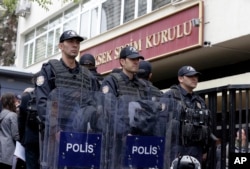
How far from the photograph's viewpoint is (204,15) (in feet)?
49.1

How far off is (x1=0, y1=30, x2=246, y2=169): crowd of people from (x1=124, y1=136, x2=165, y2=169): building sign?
0.26 ft

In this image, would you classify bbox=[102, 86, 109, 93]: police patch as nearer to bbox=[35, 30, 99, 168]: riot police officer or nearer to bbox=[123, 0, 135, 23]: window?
bbox=[35, 30, 99, 168]: riot police officer

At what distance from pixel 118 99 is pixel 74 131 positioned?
0.58 meters

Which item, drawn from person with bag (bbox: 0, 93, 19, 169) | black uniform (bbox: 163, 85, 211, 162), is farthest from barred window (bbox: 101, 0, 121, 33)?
black uniform (bbox: 163, 85, 211, 162)

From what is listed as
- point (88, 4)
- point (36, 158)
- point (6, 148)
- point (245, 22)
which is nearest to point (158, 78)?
point (88, 4)

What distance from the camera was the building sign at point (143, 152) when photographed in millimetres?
5898

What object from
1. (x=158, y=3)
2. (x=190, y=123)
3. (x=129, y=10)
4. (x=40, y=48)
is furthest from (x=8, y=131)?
(x=40, y=48)

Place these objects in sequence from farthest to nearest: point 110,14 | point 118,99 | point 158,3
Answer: point 110,14 → point 158,3 → point 118,99

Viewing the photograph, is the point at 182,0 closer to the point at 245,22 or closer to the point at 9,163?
the point at 245,22

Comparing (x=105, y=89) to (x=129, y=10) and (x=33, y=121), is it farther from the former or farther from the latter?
(x=129, y=10)

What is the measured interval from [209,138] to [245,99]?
2.07 feet

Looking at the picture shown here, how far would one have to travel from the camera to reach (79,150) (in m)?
5.67

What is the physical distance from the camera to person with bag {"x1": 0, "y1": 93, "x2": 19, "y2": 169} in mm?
8039

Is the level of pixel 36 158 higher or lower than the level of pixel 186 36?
lower
